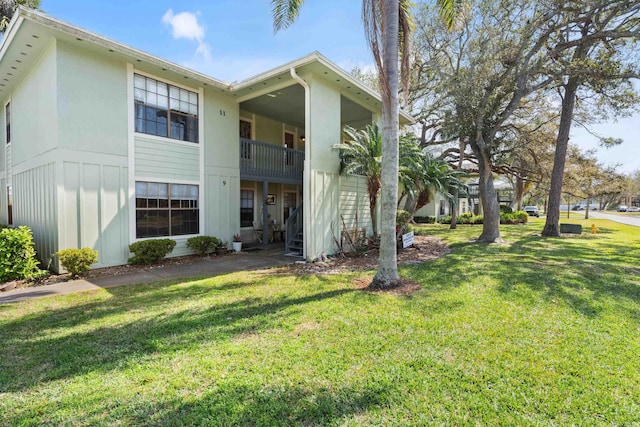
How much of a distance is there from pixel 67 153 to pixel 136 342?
6.23 m

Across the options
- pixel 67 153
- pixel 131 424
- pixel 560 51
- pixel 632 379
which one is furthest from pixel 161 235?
pixel 560 51

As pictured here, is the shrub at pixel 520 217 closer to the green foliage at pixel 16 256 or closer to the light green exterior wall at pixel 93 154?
the light green exterior wall at pixel 93 154

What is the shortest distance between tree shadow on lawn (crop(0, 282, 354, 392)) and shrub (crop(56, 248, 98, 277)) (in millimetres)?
2467

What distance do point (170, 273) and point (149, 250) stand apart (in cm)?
140

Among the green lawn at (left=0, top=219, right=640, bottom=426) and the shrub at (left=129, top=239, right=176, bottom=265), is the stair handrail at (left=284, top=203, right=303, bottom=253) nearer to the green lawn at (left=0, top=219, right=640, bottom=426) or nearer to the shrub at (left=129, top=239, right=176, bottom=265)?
the shrub at (left=129, top=239, right=176, bottom=265)

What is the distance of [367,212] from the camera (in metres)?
12.8

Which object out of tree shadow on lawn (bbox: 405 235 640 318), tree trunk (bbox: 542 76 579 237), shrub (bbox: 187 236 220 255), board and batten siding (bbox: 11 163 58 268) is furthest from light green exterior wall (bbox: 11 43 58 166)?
tree trunk (bbox: 542 76 579 237)

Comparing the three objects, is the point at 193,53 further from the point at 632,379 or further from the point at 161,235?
the point at 632,379

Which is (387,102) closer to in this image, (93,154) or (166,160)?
(166,160)

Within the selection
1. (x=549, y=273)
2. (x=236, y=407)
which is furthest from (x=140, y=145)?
(x=549, y=273)

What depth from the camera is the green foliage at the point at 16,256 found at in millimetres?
6590

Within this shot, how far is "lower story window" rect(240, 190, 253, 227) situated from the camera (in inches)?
507

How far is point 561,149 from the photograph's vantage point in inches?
584

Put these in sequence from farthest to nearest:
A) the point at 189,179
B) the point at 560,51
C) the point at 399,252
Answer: the point at 560,51
the point at 399,252
the point at 189,179
